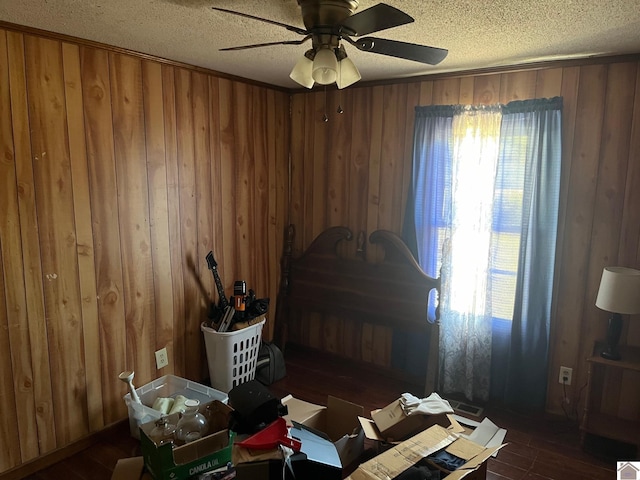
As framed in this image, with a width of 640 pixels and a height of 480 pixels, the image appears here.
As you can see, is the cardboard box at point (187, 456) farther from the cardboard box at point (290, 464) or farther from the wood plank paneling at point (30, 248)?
the wood plank paneling at point (30, 248)

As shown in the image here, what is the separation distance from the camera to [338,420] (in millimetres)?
2564

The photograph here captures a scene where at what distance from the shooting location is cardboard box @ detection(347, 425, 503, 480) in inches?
73.7

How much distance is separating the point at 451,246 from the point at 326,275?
1001mm

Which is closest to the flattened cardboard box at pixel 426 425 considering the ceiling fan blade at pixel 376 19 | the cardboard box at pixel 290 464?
the cardboard box at pixel 290 464

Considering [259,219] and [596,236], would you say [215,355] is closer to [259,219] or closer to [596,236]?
[259,219]

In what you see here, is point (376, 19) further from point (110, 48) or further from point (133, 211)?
point (133, 211)

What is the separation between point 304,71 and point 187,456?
1703 millimetres

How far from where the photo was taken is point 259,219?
3.56m

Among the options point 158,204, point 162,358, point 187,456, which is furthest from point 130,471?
point 158,204

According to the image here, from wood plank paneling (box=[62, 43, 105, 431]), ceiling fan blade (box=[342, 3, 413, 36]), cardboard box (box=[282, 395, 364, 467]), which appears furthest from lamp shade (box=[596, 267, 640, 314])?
wood plank paneling (box=[62, 43, 105, 431])

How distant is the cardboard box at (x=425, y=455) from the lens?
187 centimetres

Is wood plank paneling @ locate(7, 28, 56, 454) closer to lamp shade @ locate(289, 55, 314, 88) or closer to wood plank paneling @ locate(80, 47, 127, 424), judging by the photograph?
wood plank paneling @ locate(80, 47, 127, 424)

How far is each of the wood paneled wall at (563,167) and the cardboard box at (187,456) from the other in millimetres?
1774

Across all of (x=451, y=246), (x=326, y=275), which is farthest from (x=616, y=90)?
(x=326, y=275)
